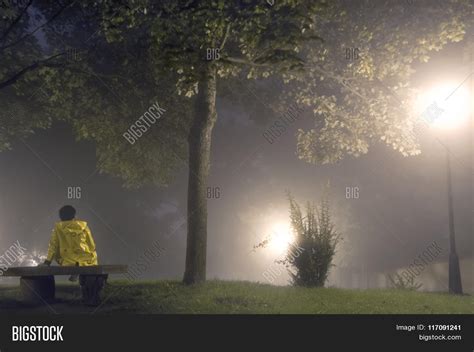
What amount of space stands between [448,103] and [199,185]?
24.8 feet

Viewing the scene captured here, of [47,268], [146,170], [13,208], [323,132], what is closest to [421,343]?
[47,268]

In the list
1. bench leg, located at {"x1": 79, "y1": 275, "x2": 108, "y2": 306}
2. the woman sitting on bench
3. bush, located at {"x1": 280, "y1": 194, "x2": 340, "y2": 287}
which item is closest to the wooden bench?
bench leg, located at {"x1": 79, "y1": 275, "x2": 108, "y2": 306}

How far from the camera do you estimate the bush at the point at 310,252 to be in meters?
14.6

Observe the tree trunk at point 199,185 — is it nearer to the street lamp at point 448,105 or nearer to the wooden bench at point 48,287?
the wooden bench at point 48,287

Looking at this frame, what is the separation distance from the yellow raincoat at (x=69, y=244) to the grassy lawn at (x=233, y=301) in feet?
3.41

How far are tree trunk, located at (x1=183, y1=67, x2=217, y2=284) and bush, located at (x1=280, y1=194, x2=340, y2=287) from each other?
264cm

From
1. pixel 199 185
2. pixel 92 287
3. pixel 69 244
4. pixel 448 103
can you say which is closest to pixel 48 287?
pixel 92 287

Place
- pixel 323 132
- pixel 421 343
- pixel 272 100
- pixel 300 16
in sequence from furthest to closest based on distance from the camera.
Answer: pixel 272 100
pixel 323 132
pixel 300 16
pixel 421 343

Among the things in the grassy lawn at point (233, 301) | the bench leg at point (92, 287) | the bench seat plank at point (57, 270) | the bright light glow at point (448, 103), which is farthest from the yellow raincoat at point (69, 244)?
the bright light glow at point (448, 103)

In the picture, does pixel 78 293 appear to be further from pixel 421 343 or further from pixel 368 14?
pixel 368 14

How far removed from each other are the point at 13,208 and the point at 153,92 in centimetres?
2223

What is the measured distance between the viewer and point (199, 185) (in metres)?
14.1

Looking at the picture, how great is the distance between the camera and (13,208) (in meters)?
36.0

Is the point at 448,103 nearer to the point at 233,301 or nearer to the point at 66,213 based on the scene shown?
the point at 233,301
